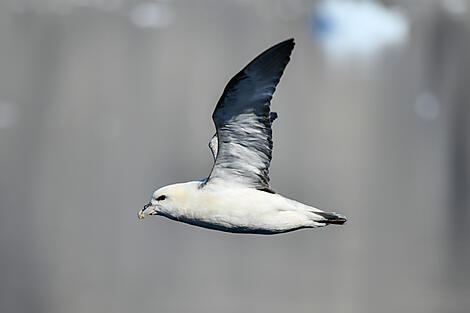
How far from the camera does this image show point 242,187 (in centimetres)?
221

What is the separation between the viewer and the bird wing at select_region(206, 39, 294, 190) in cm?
192

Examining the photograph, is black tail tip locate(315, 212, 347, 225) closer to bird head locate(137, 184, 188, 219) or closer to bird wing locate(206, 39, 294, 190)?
bird wing locate(206, 39, 294, 190)

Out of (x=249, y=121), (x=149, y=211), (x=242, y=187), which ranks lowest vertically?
(x=149, y=211)

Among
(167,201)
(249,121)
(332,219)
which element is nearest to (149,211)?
(167,201)

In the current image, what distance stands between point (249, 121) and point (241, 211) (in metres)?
0.30

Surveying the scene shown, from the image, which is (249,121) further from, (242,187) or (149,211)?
(149,211)

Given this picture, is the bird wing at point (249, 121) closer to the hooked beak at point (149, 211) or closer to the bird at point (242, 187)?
the bird at point (242, 187)

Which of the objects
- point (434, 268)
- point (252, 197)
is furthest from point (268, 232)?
point (434, 268)

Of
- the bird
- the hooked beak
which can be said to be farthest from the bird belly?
the hooked beak

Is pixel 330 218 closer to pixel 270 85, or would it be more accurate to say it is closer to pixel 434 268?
pixel 270 85

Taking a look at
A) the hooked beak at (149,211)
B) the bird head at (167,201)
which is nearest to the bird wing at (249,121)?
the bird head at (167,201)

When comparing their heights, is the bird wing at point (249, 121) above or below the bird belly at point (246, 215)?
above

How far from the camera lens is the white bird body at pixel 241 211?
82.7 inches

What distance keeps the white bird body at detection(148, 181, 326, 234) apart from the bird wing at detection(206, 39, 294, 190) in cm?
8
